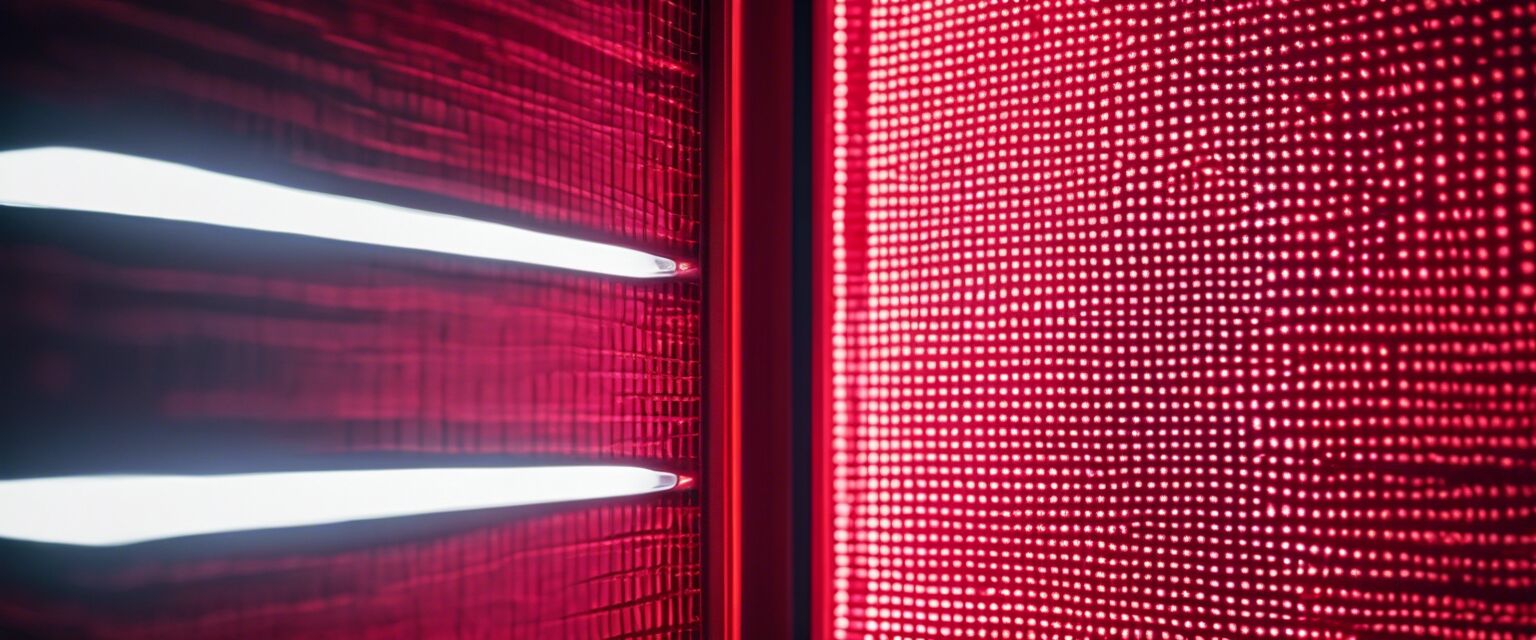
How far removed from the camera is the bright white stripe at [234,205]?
2.31ft

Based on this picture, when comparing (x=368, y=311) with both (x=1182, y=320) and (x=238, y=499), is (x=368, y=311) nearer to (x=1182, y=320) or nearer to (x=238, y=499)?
(x=238, y=499)

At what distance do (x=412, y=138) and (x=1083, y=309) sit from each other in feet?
2.76

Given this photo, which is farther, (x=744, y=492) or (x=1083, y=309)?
(x=744, y=492)

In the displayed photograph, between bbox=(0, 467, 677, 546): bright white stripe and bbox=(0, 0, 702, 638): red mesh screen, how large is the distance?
0.02 m

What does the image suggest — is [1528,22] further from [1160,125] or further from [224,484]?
[224,484]

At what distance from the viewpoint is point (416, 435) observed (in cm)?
96

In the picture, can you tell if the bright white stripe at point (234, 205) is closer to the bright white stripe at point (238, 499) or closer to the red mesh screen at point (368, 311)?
the red mesh screen at point (368, 311)

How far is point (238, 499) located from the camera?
0.80m

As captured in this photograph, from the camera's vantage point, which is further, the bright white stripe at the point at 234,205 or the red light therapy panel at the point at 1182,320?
the red light therapy panel at the point at 1182,320

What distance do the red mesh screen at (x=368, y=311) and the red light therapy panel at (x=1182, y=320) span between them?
292 millimetres

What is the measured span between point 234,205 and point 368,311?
6.3 inches

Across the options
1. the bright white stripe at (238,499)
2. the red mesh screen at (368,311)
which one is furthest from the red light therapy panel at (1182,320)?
the bright white stripe at (238,499)

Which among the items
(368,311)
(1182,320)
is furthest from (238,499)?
(1182,320)

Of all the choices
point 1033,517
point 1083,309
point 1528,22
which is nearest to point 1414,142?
point 1528,22
